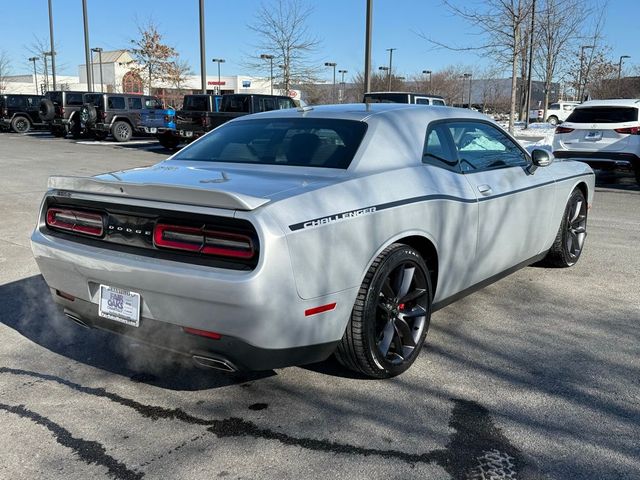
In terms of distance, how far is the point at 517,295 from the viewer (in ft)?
16.5

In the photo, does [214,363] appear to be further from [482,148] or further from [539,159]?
[539,159]

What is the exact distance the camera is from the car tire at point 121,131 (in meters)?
23.9

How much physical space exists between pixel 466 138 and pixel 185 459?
2.83m

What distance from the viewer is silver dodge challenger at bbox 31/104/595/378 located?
8.95ft

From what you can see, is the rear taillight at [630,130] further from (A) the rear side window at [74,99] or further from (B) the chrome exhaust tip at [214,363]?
(A) the rear side window at [74,99]

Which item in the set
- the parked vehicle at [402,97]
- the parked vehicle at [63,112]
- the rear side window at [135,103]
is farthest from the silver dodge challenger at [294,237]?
the parked vehicle at [63,112]

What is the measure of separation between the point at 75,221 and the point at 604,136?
10.3m

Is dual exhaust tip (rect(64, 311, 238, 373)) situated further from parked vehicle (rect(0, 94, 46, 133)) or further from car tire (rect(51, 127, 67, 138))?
parked vehicle (rect(0, 94, 46, 133))

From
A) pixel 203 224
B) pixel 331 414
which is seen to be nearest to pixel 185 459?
pixel 331 414

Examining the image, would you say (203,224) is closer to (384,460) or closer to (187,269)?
(187,269)

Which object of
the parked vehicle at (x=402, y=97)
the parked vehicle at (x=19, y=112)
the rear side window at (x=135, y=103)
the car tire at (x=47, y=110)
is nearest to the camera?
the parked vehicle at (x=402, y=97)

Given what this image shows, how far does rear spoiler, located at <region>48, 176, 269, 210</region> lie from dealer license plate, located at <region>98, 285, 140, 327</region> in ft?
1.58

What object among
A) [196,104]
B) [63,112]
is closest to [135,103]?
[63,112]

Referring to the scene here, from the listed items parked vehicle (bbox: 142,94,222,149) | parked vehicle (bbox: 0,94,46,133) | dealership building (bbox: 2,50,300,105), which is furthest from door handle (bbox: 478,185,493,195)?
dealership building (bbox: 2,50,300,105)
